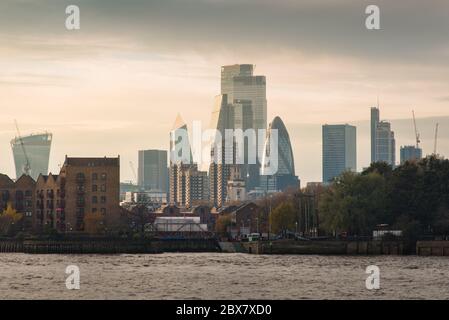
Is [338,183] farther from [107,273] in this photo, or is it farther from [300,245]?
[107,273]

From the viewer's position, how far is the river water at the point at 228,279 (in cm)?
9325

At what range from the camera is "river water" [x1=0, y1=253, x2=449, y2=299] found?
93.2m

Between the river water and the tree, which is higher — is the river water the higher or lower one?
the lower one

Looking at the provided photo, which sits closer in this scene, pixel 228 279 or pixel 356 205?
pixel 228 279

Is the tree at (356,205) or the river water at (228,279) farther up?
the tree at (356,205)

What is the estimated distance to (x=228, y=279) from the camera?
366 ft

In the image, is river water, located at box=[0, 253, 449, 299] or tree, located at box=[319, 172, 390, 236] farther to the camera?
tree, located at box=[319, 172, 390, 236]

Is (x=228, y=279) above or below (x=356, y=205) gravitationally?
below

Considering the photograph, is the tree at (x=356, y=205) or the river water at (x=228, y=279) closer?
the river water at (x=228, y=279)
